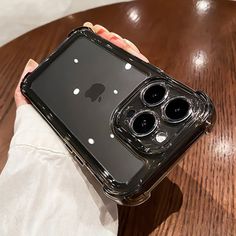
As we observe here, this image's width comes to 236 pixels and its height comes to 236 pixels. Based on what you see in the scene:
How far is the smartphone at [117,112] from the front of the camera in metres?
0.37

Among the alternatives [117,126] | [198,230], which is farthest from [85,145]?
[198,230]

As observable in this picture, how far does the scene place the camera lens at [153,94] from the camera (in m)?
0.41

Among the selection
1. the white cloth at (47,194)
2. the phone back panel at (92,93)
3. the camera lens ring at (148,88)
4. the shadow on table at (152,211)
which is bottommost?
the shadow on table at (152,211)

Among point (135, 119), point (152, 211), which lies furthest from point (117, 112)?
point (152, 211)

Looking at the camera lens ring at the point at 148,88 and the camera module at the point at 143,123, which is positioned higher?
the camera lens ring at the point at 148,88

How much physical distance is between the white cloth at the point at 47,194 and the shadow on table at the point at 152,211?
0.07 feet

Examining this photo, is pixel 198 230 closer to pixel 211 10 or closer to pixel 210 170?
pixel 210 170

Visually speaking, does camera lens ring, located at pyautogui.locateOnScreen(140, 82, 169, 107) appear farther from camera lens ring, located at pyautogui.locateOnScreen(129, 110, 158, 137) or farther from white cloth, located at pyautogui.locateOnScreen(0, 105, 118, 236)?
white cloth, located at pyautogui.locateOnScreen(0, 105, 118, 236)

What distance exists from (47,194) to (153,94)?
16 cm

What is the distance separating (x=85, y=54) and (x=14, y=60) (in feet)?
0.73

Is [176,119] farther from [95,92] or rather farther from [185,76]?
[185,76]

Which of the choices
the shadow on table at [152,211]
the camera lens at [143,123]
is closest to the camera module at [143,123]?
the camera lens at [143,123]

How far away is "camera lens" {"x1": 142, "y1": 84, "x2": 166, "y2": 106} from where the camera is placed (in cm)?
41

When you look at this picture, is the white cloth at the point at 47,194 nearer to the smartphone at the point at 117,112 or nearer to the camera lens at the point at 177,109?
the smartphone at the point at 117,112
